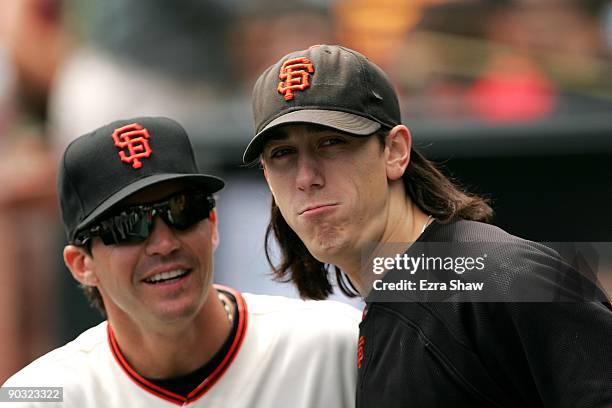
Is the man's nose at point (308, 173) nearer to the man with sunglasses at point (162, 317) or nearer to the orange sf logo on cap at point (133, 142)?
the man with sunglasses at point (162, 317)

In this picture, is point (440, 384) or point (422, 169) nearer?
point (440, 384)

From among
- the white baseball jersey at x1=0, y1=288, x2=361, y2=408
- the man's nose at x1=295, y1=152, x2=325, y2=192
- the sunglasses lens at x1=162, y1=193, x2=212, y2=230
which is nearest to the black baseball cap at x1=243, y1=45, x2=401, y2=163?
the man's nose at x1=295, y1=152, x2=325, y2=192

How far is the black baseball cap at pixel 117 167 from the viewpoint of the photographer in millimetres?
3461

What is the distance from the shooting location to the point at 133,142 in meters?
3.53

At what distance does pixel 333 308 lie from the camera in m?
3.75

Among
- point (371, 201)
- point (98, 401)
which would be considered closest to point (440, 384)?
point (371, 201)

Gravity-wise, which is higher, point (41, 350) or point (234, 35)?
point (234, 35)

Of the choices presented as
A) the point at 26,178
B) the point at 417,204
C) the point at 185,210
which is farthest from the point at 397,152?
the point at 26,178

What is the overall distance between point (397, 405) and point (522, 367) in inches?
13.9

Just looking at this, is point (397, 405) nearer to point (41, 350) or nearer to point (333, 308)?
point (333, 308)

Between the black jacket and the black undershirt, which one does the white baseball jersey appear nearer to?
the black undershirt

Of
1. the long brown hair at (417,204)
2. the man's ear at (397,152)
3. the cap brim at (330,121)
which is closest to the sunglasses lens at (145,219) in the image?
the long brown hair at (417,204)

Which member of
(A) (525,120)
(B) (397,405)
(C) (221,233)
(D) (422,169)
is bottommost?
(B) (397,405)

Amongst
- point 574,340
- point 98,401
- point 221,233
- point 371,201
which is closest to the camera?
point 574,340
